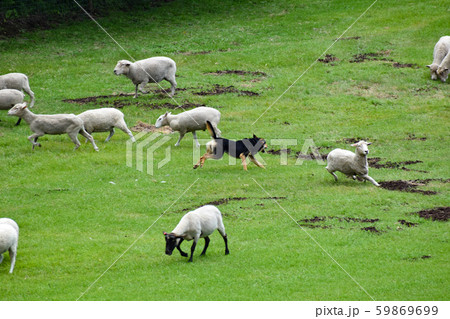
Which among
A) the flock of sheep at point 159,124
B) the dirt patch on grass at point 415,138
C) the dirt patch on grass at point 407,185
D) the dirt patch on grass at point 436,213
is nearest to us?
the flock of sheep at point 159,124

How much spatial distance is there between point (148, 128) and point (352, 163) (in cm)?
987

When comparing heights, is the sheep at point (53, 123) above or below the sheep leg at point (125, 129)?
above

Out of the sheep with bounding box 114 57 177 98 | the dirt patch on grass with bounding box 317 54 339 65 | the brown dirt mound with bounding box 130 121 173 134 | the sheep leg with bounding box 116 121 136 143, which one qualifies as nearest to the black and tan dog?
the sheep leg with bounding box 116 121 136 143

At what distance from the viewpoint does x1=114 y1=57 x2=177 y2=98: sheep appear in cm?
2842

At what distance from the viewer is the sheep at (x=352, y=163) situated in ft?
63.3

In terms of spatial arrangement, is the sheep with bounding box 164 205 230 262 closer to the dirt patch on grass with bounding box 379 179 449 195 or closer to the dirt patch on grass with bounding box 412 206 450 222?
the dirt patch on grass with bounding box 412 206 450 222

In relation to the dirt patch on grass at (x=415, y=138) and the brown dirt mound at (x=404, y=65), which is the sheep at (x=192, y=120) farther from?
the brown dirt mound at (x=404, y=65)

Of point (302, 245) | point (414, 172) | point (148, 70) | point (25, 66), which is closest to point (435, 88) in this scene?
point (414, 172)

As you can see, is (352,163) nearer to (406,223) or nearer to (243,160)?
(406,223)

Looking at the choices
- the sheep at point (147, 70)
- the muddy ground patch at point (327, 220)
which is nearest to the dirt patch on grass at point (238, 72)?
the sheep at point (147, 70)

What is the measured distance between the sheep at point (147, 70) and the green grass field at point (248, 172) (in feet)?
3.53

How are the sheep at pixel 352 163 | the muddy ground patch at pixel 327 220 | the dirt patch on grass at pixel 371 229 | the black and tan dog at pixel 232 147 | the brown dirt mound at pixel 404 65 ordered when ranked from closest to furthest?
1. the dirt patch on grass at pixel 371 229
2. the muddy ground patch at pixel 327 220
3. the sheep at pixel 352 163
4. the black and tan dog at pixel 232 147
5. the brown dirt mound at pixel 404 65

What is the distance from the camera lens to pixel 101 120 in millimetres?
23250

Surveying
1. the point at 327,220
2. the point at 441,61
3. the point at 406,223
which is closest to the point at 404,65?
the point at 441,61
